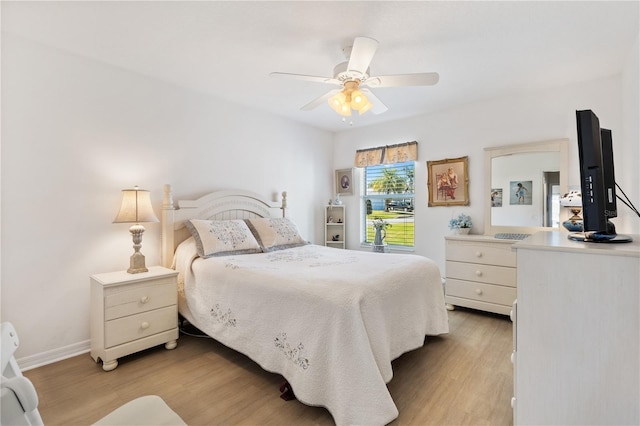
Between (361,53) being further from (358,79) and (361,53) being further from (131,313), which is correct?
(131,313)

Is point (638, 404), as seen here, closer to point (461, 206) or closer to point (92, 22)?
Answer: point (461, 206)

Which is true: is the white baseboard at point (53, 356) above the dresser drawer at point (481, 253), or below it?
below

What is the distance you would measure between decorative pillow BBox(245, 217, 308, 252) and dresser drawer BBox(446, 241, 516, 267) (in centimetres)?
171

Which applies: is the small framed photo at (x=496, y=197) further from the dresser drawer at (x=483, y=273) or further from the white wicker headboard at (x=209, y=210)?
the white wicker headboard at (x=209, y=210)

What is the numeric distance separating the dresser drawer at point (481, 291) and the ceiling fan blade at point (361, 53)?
2520 millimetres

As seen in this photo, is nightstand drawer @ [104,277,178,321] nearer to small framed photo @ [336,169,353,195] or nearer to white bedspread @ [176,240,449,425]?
white bedspread @ [176,240,449,425]

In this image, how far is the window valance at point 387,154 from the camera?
4.09 m

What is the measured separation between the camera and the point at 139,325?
2338mm

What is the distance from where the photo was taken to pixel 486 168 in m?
3.55

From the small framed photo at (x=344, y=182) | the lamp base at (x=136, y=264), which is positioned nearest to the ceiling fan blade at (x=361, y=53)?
the lamp base at (x=136, y=264)

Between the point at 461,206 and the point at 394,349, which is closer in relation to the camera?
A: the point at 394,349

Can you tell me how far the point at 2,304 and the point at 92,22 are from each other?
206cm

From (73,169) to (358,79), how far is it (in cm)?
237

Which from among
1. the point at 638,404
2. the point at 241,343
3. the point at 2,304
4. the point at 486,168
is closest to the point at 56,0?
the point at 2,304
